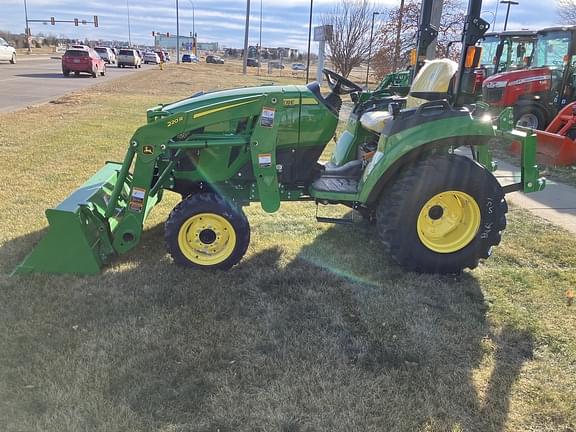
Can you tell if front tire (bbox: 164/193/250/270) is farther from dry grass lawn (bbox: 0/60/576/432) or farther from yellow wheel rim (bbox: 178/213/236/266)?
dry grass lawn (bbox: 0/60/576/432)

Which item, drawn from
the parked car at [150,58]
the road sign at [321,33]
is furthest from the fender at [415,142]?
the parked car at [150,58]

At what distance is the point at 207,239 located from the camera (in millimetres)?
4027

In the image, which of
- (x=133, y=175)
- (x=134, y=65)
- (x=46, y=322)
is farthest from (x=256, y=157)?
(x=134, y=65)

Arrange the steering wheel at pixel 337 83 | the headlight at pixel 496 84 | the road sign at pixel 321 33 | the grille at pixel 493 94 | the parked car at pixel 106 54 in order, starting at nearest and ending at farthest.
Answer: the steering wheel at pixel 337 83 < the headlight at pixel 496 84 < the grille at pixel 493 94 < the road sign at pixel 321 33 < the parked car at pixel 106 54

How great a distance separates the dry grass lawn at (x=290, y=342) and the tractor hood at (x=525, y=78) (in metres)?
7.48

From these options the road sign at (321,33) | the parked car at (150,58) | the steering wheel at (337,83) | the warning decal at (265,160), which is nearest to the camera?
the warning decal at (265,160)

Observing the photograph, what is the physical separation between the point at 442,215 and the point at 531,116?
334 inches

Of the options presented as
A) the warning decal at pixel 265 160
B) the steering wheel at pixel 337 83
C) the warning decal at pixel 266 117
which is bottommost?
the warning decal at pixel 265 160

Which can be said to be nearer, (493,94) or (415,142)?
(415,142)

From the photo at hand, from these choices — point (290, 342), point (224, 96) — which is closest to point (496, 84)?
point (224, 96)

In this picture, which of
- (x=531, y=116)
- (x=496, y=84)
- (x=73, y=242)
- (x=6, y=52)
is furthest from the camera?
(x=6, y=52)

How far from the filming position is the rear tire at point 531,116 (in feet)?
36.3

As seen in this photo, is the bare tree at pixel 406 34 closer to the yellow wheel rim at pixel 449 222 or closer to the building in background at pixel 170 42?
the yellow wheel rim at pixel 449 222

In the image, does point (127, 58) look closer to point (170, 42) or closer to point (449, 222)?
point (449, 222)
